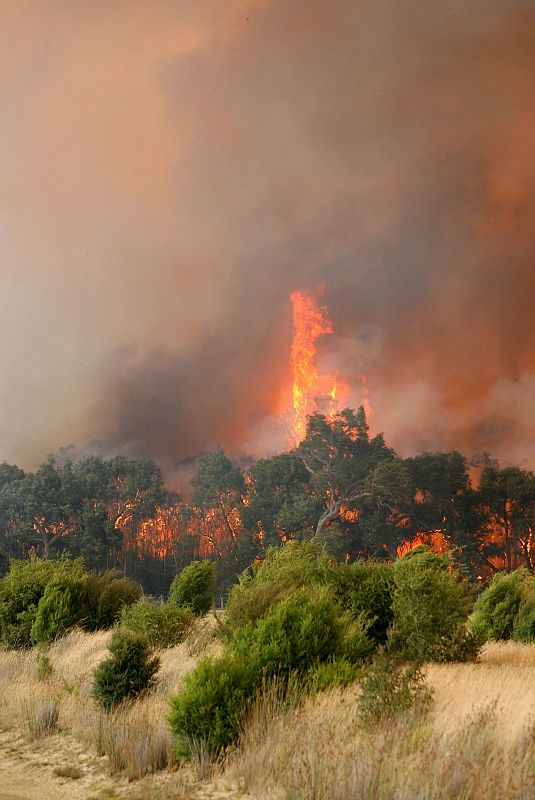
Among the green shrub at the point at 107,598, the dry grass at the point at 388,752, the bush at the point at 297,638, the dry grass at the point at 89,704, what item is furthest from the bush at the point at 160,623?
the dry grass at the point at 388,752

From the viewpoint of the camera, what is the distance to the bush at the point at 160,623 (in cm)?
1850

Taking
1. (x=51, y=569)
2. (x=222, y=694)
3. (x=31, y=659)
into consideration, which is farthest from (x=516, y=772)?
(x=51, y=569)

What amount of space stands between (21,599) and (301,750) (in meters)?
17.2

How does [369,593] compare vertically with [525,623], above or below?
above

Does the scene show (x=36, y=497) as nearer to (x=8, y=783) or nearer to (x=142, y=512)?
(x=142, y=512)

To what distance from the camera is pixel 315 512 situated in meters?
57.4

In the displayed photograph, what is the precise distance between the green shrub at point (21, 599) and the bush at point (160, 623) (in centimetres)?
390

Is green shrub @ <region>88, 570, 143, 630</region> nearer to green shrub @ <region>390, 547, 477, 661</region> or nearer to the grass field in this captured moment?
the grass field

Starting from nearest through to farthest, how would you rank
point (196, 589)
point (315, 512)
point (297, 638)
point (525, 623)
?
point (297, 638) → point (525, 623) → point (196, 589) → point (315, 512)

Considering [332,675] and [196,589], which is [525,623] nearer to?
[196,589]

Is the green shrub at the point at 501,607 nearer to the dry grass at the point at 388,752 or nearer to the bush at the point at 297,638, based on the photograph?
the bush at the point at 297,638

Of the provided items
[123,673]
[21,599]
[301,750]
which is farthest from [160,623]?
[301,750]

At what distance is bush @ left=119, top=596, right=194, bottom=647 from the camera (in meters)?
18.5

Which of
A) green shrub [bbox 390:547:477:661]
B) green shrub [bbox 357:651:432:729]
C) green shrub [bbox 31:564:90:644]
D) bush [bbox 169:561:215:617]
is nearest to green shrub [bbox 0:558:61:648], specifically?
green shrub [bbox 31:564:90:644]
